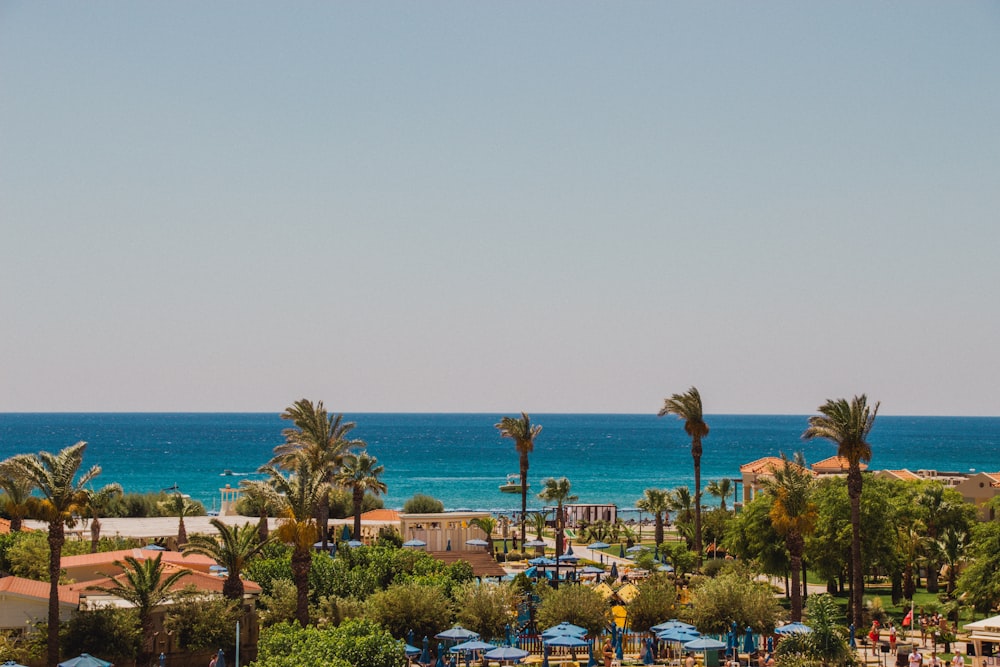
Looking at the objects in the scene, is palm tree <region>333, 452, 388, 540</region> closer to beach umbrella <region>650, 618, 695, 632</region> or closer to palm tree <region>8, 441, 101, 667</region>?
beach umbrella <region>650, 618, 695, 632</region>

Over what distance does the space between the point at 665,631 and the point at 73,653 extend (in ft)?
64.8

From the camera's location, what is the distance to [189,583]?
38844mm

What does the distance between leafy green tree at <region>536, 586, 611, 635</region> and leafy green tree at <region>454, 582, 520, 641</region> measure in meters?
1.37

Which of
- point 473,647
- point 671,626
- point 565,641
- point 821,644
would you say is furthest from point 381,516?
point 821,644

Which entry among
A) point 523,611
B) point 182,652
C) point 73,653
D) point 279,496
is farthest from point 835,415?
point 73,653

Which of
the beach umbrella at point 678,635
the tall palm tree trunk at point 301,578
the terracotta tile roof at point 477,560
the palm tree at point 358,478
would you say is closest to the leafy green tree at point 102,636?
the tall palm tree trunk at point 301,578

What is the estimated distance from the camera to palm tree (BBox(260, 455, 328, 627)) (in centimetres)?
3475

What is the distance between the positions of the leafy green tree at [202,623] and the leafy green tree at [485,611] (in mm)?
7901

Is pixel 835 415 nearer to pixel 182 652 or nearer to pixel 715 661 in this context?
pixel 715 661

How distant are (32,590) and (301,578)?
9.19 m

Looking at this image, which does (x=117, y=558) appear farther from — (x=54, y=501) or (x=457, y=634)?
(x=457, y=634)

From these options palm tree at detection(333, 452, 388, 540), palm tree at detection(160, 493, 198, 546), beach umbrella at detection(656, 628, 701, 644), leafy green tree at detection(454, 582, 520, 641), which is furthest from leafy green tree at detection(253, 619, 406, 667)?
palm tree at detection(333, 452, 388, 540)

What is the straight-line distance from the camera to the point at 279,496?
115 feet

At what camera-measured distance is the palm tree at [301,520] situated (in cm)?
3475
